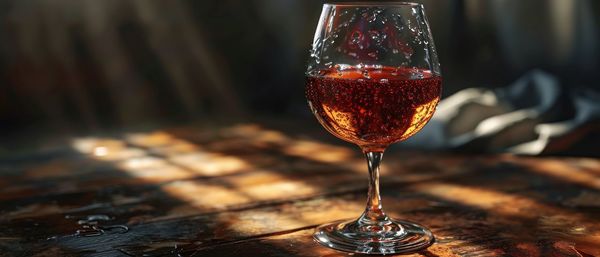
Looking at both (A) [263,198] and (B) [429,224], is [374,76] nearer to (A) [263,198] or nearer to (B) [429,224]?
(B) [429,224]

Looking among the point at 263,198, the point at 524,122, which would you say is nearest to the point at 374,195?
the point at 263,198

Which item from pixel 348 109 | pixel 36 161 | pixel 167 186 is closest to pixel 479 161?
pixel 167 186

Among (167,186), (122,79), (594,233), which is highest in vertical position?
(122,79)

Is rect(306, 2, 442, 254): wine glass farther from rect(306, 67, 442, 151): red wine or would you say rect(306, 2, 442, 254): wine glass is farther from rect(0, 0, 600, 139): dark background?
rect(0, 0, 600, 139): dark background

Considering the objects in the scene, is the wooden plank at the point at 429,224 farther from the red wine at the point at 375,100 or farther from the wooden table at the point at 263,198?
the red wine at the point at 375,100

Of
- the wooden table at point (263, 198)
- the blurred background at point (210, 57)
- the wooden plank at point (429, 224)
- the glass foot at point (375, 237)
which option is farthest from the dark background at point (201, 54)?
the glass foot at point (375, 237)

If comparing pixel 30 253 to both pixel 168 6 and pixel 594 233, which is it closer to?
pixel 594 233
